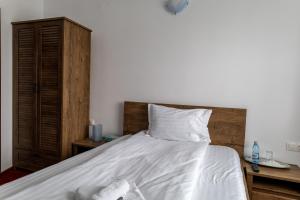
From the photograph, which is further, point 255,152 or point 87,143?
point 87,143

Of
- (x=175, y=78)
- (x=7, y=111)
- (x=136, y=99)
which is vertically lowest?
(x=7, y=111)

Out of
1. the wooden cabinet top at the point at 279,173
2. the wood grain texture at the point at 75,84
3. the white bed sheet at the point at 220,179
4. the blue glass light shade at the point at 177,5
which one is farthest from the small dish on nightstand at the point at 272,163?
the wood grain texture at the point at 75,84

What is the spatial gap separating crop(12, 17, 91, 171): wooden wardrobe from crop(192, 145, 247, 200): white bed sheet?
1581 mm

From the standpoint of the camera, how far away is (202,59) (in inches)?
89.9

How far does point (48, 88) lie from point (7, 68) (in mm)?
653

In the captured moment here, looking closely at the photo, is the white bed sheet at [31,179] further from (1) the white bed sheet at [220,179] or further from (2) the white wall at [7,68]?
(2) the white wall at [7,68]

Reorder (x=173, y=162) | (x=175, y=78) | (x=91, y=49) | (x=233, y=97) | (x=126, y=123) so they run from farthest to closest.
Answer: (x=91, y=49) < (x=126, y=123) < (x=175, y=78) < (x=233, y=97) < (x=173, y=162)

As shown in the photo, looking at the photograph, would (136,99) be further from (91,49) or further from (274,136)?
(274,136)

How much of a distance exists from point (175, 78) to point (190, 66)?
209 millimetres

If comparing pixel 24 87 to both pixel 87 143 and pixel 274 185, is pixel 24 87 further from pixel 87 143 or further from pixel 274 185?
pixel 274 185

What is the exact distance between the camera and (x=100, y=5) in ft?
8.82

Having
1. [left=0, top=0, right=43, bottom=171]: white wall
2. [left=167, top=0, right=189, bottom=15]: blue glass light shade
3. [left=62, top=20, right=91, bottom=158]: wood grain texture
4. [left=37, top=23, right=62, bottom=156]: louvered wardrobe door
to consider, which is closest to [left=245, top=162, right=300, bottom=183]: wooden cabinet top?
[left=167, top=0, right=189, bottom=15]: blue glass light shade

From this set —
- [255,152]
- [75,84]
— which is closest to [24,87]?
[75,84]

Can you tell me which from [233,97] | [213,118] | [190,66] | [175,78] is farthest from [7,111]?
[233,97]
